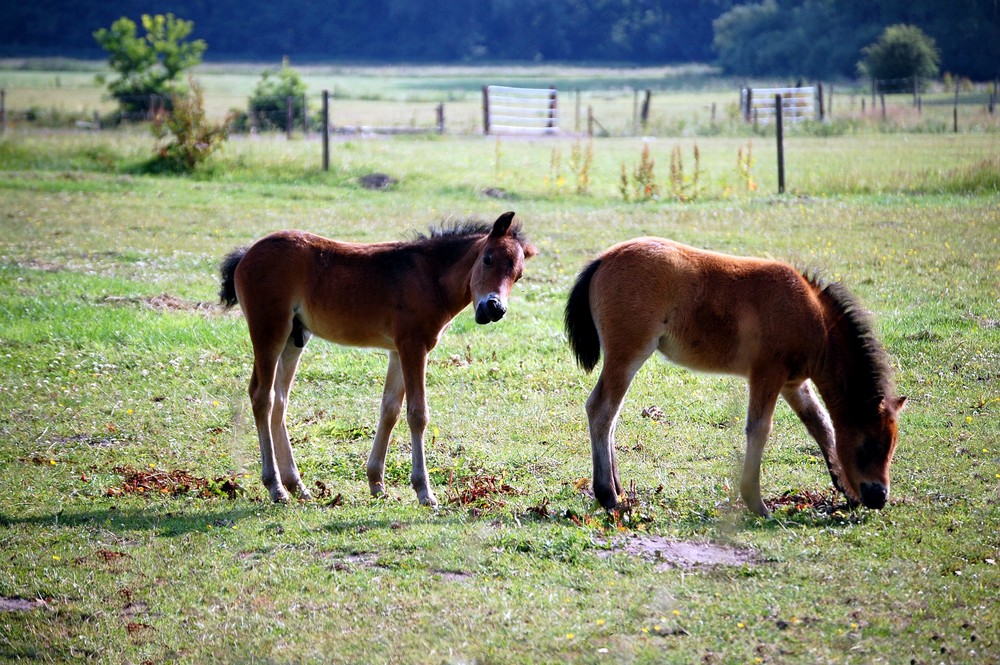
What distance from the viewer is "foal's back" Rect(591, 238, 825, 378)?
675 cm

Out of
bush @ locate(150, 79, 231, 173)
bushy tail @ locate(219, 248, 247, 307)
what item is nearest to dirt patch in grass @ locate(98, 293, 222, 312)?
bushy tail @ locate(219, 248, 247, 307)

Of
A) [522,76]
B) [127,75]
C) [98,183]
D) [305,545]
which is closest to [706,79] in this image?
[522,76]

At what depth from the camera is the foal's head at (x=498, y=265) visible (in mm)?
6789

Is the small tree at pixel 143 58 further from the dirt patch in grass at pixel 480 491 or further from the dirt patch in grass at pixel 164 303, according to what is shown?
the dirt patch in grass at pixel 480 491

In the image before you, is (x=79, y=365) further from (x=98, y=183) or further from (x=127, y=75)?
(x=127, y=75)

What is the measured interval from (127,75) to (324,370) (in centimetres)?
3406

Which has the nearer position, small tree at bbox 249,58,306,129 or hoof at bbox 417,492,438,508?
hoof at bbox 417,492,438,508

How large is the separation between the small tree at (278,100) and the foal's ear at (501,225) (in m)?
30.5

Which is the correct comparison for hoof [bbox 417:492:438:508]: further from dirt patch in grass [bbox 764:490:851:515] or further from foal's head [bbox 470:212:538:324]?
dirt patch in grass [bbox 764:490:851:515]

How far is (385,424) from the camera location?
733 cm

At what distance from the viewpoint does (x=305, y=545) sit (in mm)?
6156

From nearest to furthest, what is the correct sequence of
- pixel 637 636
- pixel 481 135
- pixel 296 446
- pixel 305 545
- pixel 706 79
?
pixel 637 636 → pixel 305 545 → pixel 296 446 → pixel 481 135 → pixel 706 79

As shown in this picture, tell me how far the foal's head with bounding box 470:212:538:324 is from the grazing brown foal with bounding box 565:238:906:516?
23.7 inches

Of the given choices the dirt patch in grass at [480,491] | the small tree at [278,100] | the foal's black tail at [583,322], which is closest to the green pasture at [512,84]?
the small tree at [278,100]
